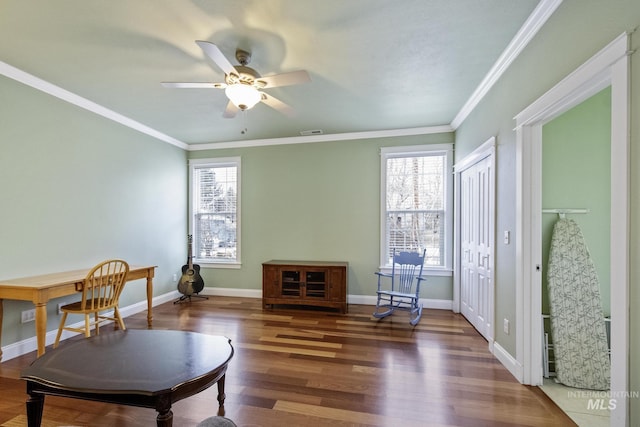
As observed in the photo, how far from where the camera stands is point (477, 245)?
3.35 metres

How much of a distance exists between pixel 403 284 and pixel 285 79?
3.17 meters

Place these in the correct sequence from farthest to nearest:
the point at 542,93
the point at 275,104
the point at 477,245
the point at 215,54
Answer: the point at 477,245 < the point at 275,104 < the point at 542,93 < the point at 215,54

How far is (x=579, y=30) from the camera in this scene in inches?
64.5

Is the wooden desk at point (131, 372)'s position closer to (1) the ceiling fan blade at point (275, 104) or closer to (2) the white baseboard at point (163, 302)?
(2) the white baseboard at point (163, 302)

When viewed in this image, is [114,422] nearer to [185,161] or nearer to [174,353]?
[174,353]

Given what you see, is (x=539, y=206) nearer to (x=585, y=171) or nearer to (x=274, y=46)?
(x=585, y=171)

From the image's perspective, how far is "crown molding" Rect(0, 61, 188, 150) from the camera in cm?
263

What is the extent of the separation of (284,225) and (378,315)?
2055mm

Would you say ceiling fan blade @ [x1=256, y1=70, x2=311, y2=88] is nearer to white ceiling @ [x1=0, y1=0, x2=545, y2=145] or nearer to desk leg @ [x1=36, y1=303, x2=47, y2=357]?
white ceiling @ [x1=0, y1=0, x2=545, y2=145]

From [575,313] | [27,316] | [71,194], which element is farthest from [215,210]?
[575,313]

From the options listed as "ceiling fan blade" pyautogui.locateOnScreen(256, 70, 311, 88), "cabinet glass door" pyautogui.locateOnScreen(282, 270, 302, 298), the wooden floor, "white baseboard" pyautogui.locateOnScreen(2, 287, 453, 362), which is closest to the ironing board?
the wooden floor

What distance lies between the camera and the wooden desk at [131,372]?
55.0 inches

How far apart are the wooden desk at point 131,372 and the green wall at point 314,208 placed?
2807mm

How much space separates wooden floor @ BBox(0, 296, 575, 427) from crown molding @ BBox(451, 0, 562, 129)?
263 cm
